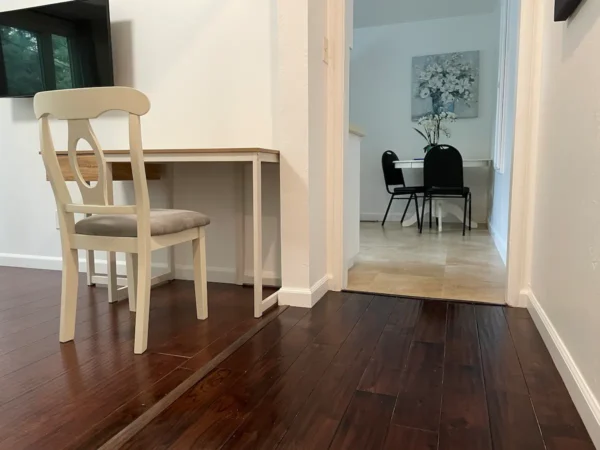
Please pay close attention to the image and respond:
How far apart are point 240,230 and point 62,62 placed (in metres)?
1.37

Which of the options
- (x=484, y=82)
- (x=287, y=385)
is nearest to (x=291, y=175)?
(x=287, y=385)

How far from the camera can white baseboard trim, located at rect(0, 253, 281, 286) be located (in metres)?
2.52

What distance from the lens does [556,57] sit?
1.64 m

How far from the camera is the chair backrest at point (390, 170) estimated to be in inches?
196

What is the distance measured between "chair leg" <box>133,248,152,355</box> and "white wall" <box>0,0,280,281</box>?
3.18ft

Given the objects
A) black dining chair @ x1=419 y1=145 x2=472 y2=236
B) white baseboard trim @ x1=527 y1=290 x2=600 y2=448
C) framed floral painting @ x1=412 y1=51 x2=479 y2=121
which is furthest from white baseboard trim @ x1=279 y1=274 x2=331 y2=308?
framed floral painting @ x1=412 y1=51 x2=479 y2=121

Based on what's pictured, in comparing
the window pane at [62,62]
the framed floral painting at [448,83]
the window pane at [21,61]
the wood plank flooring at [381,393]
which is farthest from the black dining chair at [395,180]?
the window pane at [21,61]

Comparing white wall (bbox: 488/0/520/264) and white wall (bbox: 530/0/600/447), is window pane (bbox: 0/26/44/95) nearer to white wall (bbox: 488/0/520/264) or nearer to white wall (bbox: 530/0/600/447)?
white wall (bbox: 530/0/600/447)

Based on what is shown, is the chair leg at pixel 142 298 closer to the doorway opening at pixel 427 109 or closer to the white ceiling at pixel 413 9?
the doorway opening at pixel 427 109

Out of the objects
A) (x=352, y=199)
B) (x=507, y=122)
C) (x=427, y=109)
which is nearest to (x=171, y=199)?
(x=352, y=199)

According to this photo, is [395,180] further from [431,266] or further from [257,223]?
[257,223]

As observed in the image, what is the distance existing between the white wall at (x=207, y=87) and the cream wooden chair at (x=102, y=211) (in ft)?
2.55

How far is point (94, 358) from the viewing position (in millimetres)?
1533

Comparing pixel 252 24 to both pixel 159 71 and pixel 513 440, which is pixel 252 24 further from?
pixel 513 440
